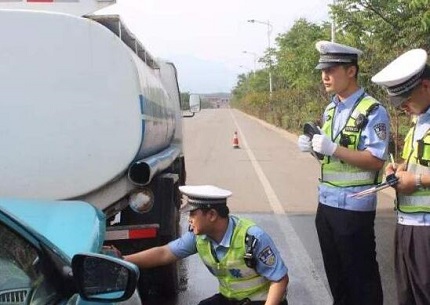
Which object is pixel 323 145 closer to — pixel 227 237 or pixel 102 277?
pixel 227 237

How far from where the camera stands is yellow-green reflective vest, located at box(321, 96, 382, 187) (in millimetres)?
3887

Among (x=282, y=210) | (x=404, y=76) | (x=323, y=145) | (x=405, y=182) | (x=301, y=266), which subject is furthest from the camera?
(x=282, y=210)

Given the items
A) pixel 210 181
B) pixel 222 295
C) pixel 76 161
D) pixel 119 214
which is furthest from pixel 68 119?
pixel 210 181

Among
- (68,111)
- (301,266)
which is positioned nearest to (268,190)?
(301,266)

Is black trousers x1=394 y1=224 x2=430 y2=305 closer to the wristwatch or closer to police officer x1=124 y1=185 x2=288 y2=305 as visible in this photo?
the wristwatch

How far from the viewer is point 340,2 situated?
13000mm

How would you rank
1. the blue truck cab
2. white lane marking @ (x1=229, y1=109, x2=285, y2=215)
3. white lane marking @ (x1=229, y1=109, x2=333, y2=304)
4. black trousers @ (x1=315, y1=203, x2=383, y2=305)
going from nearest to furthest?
the blue truck cab → black trousers @ (x1=315, y1=203, x2=383, y2=305) → white lane marking @ (x1=229, y1=109, x2=333, y2=304) → white lane marking @ (x1=229, y1=109, x2=285, y2=215)

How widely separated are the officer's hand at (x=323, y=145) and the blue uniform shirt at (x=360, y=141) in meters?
0.20

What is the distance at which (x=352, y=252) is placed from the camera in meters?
3.98

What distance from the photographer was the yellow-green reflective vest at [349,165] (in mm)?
3887

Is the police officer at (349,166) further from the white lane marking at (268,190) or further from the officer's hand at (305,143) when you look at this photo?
the white lane marking at (268,190)

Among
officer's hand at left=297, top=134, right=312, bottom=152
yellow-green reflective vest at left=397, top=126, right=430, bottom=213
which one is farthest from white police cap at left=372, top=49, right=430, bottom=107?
officer's hand at left=297, top=134, right=312, bottom=152

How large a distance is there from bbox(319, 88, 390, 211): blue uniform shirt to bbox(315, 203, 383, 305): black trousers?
5 cm

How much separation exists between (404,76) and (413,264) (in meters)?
0.95
